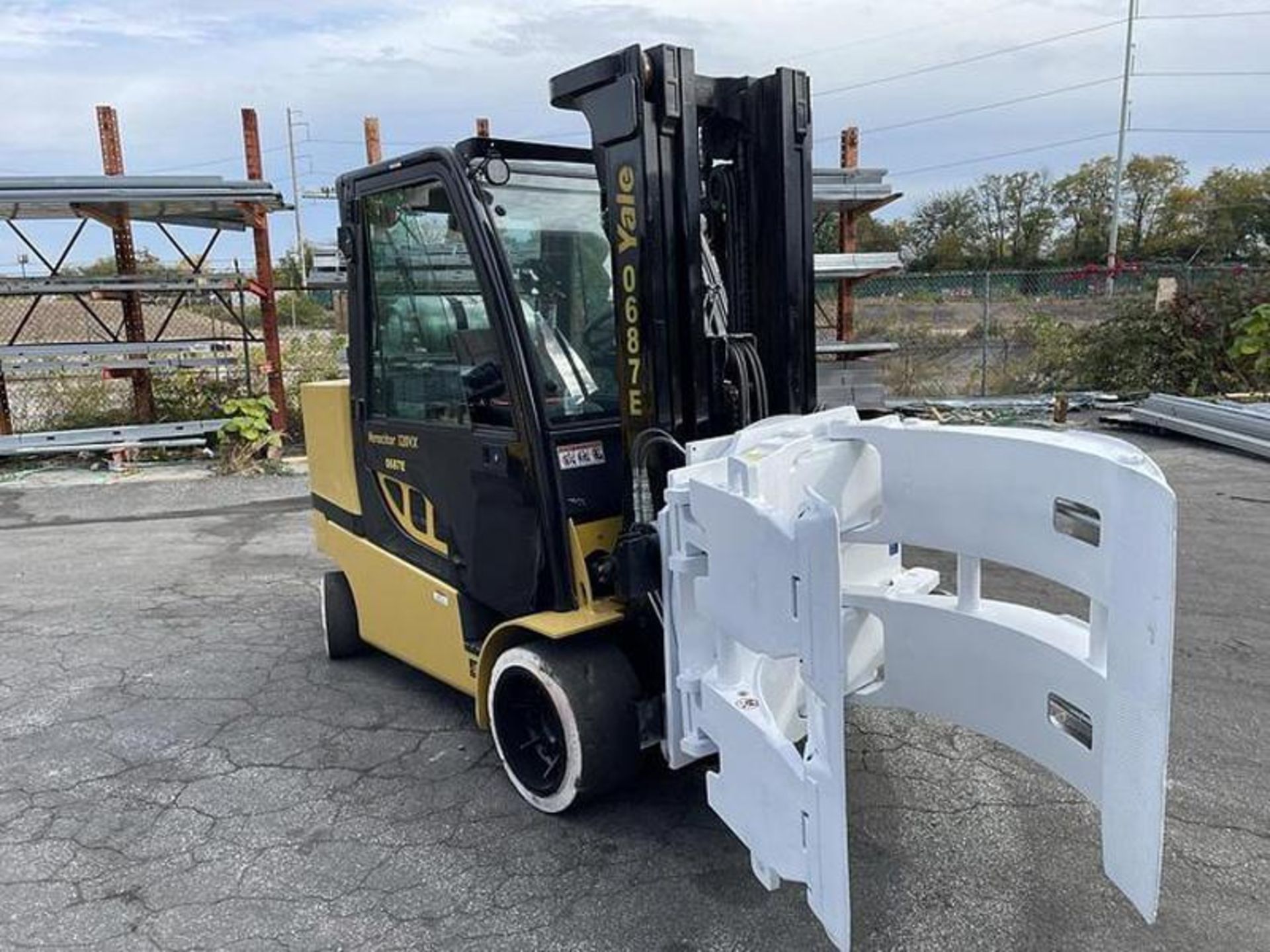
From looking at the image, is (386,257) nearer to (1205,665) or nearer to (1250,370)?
(1205,665)

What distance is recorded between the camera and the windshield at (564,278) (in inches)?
128

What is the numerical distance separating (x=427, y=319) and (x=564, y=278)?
24.9 inches

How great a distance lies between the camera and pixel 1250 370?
44.4 feet

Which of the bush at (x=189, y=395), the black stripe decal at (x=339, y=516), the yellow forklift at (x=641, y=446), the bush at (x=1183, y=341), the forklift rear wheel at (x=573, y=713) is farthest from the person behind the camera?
the bush at (x=1183, y=341)

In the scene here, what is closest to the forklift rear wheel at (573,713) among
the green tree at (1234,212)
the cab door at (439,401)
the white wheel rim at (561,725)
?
the white wheel rim at (561,725)

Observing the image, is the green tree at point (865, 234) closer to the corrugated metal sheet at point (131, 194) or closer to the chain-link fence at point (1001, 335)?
the chain-link fence at point (1001, 335)

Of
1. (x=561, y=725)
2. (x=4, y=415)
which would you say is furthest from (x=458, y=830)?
(x=4, y=415)

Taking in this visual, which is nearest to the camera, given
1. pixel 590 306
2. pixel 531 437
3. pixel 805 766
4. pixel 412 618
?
pixel 805 766

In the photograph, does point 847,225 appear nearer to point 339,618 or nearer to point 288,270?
point 339,618

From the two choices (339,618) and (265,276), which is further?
(265,276)

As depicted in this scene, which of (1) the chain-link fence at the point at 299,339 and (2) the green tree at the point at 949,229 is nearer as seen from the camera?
(1) the chain-link fence at the point at 299,339

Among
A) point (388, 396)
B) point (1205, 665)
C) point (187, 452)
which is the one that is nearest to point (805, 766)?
point (388, 396)

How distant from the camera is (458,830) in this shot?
325 cm

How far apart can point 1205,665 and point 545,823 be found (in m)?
3.31
